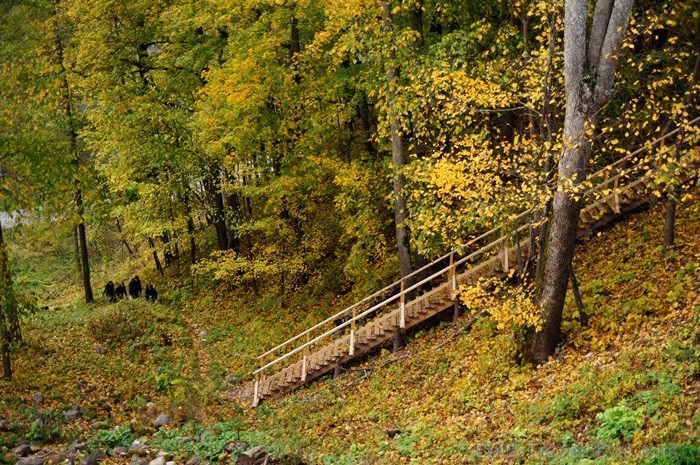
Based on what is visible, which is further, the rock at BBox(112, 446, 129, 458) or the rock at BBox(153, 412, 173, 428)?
the rock at BBox(153, 412, 173, 428)

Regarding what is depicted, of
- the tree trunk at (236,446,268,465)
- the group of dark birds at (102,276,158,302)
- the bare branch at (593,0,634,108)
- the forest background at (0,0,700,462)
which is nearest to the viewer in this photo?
the bare branch at (593,0,634,108)

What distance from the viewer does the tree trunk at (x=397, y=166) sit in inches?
601

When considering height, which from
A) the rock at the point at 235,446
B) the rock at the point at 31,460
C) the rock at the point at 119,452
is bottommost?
the rock at the point at 235,446

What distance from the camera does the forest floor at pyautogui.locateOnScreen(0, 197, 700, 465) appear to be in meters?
9.34

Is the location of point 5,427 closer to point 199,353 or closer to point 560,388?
point 199,353

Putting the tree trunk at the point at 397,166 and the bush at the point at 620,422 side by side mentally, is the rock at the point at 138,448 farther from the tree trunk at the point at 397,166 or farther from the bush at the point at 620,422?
the bush at the point at 620,422

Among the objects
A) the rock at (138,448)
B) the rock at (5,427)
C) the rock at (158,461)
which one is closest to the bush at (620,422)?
the rock at (158,461)

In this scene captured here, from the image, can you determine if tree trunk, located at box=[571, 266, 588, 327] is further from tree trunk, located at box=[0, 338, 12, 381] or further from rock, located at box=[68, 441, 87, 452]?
tree trunk, located at box=[0, 338, 12, 381]

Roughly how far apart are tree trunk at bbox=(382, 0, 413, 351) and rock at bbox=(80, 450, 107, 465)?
7899mm

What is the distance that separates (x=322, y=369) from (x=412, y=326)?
9.06 ft

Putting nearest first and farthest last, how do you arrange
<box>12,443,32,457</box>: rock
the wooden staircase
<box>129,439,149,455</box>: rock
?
<box>12,443,32,457</box>: rock → <box>129,439,149,455</box>: rock → the wooden staircase

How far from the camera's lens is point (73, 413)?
551 inches

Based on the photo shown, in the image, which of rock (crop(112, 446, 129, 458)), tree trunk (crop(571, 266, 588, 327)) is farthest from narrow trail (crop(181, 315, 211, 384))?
tree trunk (crop(571, 266, 588, 327))

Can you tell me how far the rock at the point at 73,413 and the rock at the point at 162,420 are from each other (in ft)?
5.26
